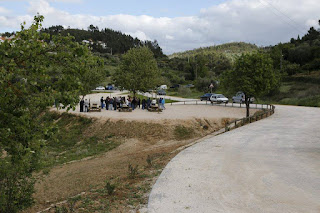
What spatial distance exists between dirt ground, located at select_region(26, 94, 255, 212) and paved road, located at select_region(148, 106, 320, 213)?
2.30 m

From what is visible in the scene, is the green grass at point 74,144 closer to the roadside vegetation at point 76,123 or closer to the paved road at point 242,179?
the roadside vegetation at point 76,123

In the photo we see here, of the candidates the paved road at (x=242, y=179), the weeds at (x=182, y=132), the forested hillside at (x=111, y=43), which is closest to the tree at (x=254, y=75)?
the weeds at (x=182, y=132)

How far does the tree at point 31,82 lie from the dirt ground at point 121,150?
3.87 meters

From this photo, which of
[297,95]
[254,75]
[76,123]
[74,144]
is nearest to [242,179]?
[74,144]

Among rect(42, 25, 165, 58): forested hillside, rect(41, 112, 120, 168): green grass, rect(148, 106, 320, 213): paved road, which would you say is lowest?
rect(41, 112, 120, 168): green grass

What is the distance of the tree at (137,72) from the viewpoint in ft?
119

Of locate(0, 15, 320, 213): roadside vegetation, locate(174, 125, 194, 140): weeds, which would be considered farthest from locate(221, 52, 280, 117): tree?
locate(174, 125, 194, 140): weeds

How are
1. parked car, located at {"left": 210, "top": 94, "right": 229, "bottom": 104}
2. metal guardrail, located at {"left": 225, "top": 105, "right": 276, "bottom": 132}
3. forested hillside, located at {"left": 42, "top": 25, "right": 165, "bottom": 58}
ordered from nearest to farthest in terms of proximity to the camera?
metal guardrail, located at {"left": 225, "top": 105, "right": 276, "bottom": 132} < parked car, located at {"left": 210, "top": 94, "right": 229, "bottom": 104} < forested hillside, located at {"left": 42, "top": 25, "right": 165, "bottom": 58}

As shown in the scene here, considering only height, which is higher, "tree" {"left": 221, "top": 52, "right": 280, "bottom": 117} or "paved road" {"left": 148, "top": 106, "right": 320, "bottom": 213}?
"tree" {"left": 221, "top": 52, "right": 280, "bottom": 117}

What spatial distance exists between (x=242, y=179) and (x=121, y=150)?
1181 centimetres

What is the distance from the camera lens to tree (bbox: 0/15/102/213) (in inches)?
223

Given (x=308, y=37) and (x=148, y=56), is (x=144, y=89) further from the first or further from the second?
(x=308, y=37)

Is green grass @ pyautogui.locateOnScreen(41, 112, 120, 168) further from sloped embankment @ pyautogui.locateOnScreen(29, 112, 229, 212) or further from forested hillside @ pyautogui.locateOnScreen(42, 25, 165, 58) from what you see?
forested hillside @ pyautogui.locateOnScreen(42, 25, 165, 58)

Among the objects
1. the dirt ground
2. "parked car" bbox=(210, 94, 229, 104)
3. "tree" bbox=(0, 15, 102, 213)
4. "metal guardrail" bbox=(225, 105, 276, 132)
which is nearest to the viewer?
"tree" bbox=(0, 15, 102, 213)
